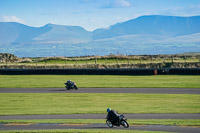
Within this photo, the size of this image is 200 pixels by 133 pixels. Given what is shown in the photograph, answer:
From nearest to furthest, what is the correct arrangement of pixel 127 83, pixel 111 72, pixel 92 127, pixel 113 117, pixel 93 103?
pixel 113 117 → pixel 92 127 → pixel 93 103 → pixel 127 83 → pixel 111 72

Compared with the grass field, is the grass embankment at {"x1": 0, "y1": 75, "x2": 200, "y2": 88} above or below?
above

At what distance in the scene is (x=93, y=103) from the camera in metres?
36.9

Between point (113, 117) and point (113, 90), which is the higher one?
point (113, 90)

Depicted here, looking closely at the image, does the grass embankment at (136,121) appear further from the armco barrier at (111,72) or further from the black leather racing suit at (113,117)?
the armco barrier at (111,72)

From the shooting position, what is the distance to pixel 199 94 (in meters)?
41.3

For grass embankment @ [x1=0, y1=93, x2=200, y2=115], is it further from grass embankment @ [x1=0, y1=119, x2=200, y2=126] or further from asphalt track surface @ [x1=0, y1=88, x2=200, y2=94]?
grass embankment @ [x1=0, y1=119, x2=200, y2=126]

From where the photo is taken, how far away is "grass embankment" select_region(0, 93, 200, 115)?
32.4 m

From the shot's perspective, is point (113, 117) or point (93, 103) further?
point (93, 103)

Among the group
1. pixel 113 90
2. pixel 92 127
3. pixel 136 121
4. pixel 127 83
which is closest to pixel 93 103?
pixel 113 90

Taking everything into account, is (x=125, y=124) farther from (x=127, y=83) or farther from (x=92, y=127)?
(x=127, y=83)

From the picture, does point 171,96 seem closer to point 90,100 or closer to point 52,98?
point 90,100

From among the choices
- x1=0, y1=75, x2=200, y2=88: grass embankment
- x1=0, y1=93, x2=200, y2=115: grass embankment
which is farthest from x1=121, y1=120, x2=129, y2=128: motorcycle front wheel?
x1=0, y1=75, x2=200, y2=88: grass embankment

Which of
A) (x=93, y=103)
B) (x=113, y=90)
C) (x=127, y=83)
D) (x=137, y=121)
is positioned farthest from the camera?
(x=127, y=83)

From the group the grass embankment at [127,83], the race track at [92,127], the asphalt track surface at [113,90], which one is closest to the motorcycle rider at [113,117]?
the race track at [92,127]
